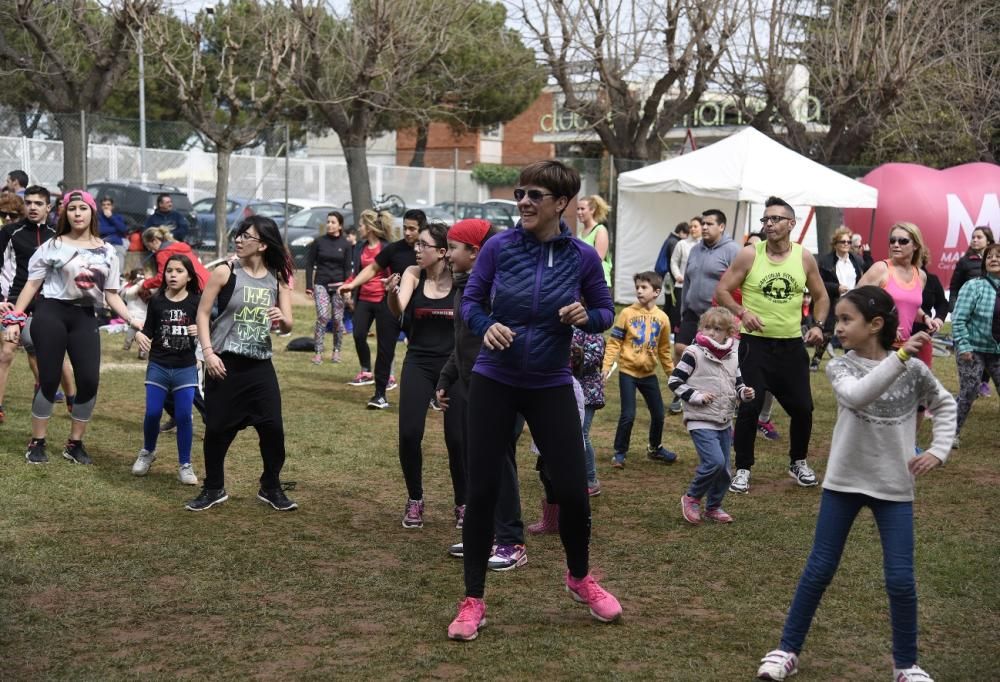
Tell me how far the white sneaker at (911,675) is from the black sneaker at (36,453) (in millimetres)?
6277

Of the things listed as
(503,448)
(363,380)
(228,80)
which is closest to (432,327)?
(503,448)

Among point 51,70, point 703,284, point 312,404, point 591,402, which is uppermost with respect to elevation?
point 51,70

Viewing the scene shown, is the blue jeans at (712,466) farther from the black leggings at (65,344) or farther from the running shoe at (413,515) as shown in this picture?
the black leggings at (65,344)

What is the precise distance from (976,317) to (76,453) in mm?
7096

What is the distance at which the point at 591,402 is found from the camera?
305 inches

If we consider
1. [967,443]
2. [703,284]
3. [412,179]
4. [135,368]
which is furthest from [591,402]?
[412,179]

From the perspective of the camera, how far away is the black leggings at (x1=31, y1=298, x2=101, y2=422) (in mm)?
7973

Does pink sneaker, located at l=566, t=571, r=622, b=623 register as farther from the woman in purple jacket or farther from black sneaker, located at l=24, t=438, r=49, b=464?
black sneaker, located at l=24, t=438, r=49, b=464

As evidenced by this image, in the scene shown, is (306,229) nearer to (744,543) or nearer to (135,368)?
(135,368)

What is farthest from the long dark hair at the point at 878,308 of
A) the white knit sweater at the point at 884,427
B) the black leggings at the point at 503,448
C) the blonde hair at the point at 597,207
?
the blonde hair at the point at 597,207

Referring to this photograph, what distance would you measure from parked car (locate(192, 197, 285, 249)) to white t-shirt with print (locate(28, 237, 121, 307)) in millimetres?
13740

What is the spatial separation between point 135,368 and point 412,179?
575 inches

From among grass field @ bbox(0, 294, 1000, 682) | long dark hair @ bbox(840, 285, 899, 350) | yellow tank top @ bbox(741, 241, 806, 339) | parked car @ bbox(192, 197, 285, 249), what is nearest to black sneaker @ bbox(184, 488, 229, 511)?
grass field @ bbox(0, 294, 1000, 682)

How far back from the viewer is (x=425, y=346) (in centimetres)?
683
